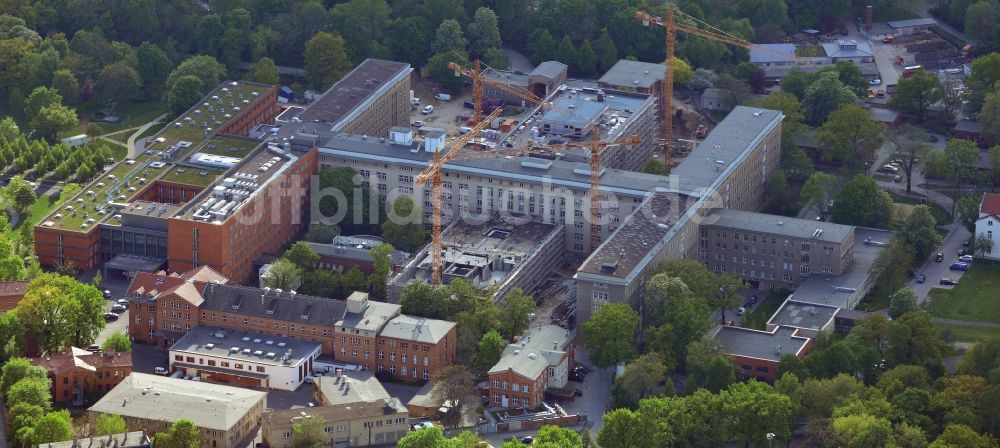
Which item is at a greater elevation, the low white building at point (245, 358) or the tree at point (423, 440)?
the tree at point (423, 440)

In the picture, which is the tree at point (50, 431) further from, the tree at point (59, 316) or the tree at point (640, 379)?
the tree at point (640, 379)

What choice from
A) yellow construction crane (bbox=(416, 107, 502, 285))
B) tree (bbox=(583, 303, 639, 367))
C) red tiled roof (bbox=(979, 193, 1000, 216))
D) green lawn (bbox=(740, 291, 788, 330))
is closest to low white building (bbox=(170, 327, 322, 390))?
yellow construction crane (bbox=(416, 107, 502, 285))

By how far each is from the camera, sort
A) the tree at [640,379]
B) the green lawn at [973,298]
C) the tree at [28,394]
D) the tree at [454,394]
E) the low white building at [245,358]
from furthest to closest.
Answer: the green lawn at [973,298] < the low white building at [245,358] < the tree at [640,379] < the tree at [454,394] < the tree at [28,394]

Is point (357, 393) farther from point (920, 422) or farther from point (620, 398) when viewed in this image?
point (920, 422)

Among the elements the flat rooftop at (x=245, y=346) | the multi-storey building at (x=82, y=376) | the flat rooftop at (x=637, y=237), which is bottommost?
the multi-storey building at (x=82, y=376)

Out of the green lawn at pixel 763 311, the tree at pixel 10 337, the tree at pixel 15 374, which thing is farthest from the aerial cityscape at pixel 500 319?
the green lawn at pixel 763 311

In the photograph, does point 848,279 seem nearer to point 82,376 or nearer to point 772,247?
point 772,247

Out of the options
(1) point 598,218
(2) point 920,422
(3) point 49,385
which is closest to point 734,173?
(1) point 598,218
